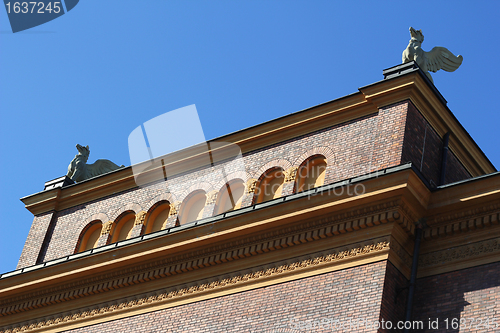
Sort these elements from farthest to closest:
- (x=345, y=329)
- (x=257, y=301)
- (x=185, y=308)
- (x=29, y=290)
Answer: (x=29, y=290) → (x=185, y=308) → (x=257, y=301) → (x=345, y=329)

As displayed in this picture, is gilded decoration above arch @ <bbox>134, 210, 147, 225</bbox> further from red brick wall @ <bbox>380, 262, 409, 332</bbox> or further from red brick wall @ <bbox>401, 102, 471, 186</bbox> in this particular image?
red brick wall @ <bbox>380, 262, 409, 332</bbox>

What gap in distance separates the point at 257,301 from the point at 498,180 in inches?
226

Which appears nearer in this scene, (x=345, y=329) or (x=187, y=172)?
(x=345, y=329)

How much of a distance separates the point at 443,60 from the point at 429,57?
63 cm

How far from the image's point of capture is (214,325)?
15.5 meters

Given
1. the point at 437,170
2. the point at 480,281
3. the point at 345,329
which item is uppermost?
the point at 437,170

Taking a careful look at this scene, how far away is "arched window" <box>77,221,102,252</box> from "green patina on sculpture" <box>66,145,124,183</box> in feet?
8.20

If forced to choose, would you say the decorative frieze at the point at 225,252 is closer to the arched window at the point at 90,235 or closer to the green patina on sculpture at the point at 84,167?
the arched window at the point at 90,235

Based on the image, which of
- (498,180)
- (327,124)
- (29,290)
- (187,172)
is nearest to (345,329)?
(498,180)

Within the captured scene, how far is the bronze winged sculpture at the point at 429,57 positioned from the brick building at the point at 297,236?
3.30 feet

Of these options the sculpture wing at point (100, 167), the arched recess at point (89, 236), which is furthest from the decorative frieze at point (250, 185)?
the sculpture wing at point (100, 167)

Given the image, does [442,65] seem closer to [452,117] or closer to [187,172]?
[452,117]

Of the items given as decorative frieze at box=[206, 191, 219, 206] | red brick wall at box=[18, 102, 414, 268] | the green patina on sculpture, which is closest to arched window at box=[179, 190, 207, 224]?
red brick wall at box=[18, 102, 414, 268]

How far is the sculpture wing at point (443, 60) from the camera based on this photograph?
18391mm
